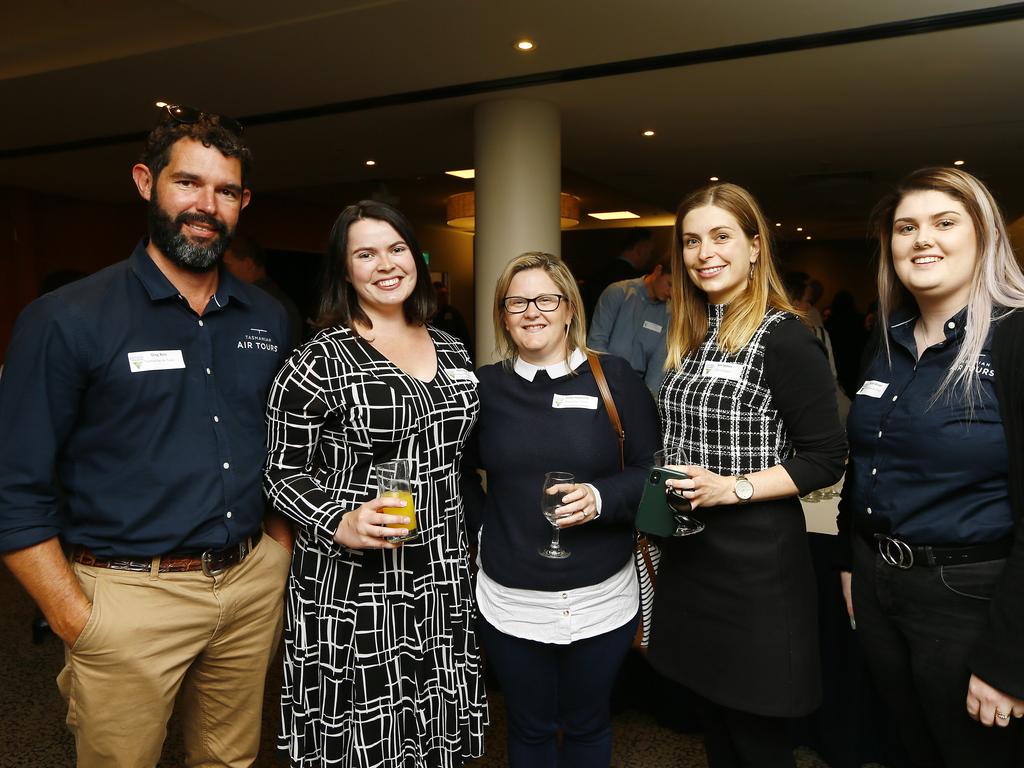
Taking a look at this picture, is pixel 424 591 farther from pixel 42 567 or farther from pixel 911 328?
pixel 911 328

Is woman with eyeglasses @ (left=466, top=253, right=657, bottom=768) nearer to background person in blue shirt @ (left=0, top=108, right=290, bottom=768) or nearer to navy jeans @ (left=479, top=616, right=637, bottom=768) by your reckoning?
navy jeans @ (left=479, top=616, right=637, bottom=768)

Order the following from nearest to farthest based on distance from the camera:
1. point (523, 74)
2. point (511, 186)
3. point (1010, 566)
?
point (1010, 566), point (523, 74), point (511, 186)

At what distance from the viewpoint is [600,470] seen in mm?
1741

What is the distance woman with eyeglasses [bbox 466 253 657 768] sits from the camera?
5.59ft

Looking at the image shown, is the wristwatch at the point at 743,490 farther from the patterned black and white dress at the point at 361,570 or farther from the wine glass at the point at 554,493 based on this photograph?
the patterned black and white dress at the point at 361,570

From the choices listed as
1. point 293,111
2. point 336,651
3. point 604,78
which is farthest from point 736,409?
point 293,111

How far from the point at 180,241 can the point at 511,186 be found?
4077mm

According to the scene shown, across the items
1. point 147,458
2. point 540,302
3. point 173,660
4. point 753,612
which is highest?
point 540,302

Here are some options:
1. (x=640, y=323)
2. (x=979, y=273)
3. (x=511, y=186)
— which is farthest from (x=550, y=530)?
(x=511, y=186)

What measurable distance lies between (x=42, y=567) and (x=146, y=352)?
0.48 m

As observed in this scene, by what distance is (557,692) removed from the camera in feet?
5.85


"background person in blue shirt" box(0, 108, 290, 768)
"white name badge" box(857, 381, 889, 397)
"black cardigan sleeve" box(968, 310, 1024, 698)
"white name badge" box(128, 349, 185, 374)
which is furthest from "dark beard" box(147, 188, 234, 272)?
"black cardigan sleeve" box(968, 310, 1024, 698)

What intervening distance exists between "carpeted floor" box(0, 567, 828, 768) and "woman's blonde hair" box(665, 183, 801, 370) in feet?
5.05

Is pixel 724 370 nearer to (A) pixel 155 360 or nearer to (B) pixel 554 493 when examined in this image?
(B) pixel 554 493
